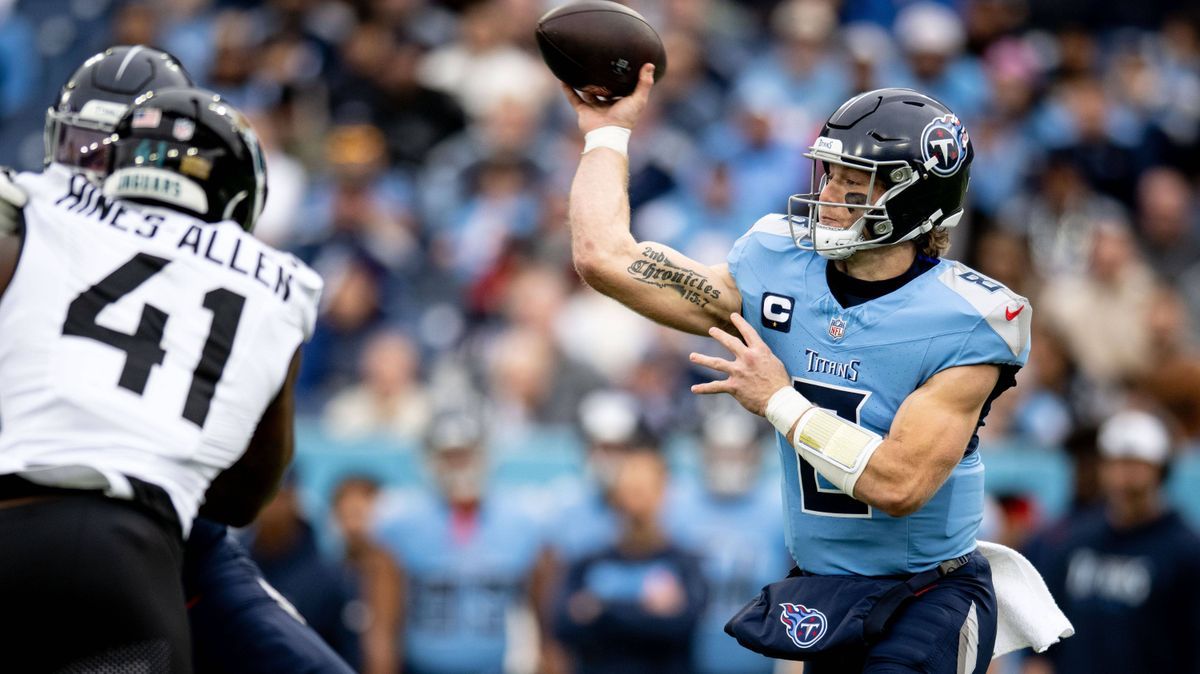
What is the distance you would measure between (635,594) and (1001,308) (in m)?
3.86

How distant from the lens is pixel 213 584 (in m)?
4.72

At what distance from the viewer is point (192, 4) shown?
39.7 ft

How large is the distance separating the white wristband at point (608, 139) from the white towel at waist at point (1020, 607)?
4.78 ft

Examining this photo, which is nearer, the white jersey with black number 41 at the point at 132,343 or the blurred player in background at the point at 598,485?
the white jersey with black number 41 at the point at 132,343

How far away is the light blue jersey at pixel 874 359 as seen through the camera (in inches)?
164

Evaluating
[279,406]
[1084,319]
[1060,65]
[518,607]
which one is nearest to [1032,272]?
[1084,319]

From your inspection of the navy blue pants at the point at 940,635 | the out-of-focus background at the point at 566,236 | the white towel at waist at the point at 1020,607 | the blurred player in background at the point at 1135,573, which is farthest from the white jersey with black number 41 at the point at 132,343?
the blurred player in background at the point at 1135,573

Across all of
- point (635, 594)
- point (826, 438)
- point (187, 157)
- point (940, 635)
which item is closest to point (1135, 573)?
point (635, 594)

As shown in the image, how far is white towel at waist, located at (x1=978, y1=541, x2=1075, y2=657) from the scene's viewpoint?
14.8 feet

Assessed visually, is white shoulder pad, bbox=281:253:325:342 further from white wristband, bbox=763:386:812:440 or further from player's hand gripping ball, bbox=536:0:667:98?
white wristband, bbox=763:386:812:440

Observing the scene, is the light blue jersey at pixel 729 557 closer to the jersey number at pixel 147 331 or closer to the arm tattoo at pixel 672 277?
the arm tattoo at pixel 672 277

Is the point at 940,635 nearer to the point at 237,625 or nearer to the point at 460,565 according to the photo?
the point at 237,625

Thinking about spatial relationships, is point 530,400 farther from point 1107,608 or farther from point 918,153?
point 918,153

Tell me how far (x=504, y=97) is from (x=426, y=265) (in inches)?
47.3
